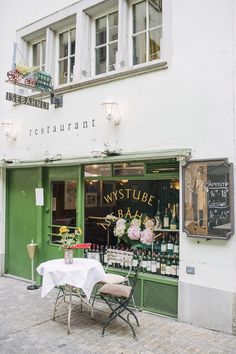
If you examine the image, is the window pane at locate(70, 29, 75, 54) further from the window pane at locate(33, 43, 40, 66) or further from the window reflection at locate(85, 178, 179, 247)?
the window reflection at locate(85, 178, 179, 247)

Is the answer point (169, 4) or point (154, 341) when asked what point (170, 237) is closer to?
point (154, 341)

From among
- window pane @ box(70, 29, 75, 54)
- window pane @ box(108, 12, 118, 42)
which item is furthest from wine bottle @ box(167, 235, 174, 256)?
window pane @ box(70, 29, 75, 54)

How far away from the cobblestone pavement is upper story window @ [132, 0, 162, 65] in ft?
15.0

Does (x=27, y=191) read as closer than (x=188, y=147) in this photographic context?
No

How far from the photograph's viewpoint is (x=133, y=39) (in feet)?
23.0

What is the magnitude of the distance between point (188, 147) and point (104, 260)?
2.82 m

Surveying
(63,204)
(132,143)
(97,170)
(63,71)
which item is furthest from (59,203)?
(63,71)

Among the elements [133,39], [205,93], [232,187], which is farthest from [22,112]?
[232,187]

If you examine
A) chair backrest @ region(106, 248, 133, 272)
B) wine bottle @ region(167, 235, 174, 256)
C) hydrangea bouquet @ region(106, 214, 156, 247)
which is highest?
hydrangea bouquet @ region(106, 214, 156, 247)

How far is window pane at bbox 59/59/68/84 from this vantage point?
26.7 ft

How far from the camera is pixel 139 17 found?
693 centimetres

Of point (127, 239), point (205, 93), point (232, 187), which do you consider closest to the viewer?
point (232, 187)

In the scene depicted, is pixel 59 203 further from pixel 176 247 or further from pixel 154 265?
pixel 176 247

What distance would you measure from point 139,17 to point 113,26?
0.64m
